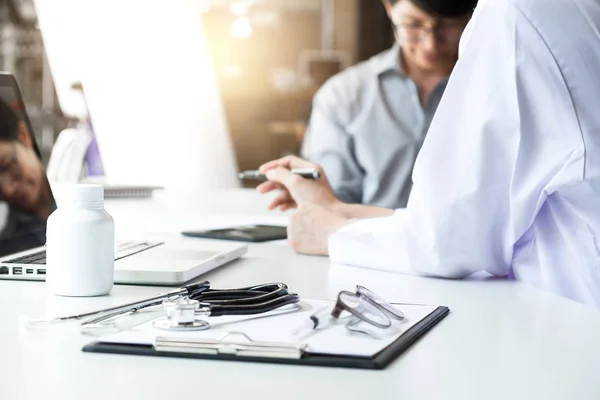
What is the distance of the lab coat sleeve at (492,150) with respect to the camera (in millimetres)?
1010

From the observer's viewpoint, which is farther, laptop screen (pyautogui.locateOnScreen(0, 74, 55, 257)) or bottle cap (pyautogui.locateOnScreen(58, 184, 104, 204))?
laptop screen (pyautogui.locateOnScreen(0, 74, 55, 257))

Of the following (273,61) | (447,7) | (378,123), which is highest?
(447,7)

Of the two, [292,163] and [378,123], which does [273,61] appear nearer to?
[378,123]

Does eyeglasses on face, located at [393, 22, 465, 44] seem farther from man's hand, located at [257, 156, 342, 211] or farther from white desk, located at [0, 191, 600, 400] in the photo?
white desk, located at [0, 191, 600, 400]

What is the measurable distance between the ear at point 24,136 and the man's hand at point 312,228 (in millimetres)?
419

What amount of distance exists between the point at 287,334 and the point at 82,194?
28 cm

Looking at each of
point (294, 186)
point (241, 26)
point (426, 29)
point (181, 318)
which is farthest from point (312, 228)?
point (241, 26)

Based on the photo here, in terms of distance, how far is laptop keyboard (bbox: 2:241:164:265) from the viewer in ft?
3.39

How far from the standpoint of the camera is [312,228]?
134 cm

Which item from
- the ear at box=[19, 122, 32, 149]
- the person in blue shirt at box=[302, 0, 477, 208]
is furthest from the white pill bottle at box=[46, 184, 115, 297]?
the person in blue shirt at box=[302, 0, 477, 208]

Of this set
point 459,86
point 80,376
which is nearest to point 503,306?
point 459,86

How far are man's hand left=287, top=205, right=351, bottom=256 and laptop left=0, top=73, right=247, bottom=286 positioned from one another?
0.10 metres

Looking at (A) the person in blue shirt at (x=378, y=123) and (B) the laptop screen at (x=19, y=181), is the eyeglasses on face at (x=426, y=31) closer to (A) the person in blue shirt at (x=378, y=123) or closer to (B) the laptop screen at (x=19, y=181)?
(A) the person in blue shirt at (x=378, y=123)

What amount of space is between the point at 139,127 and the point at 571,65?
82.4 inches
